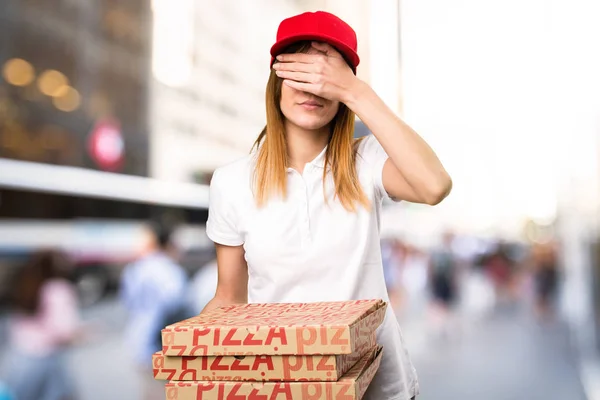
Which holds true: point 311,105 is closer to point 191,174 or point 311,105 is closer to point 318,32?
point 318,32

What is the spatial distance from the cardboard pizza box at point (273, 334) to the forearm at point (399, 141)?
274mm

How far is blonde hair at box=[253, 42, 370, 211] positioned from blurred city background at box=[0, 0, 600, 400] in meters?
3.16

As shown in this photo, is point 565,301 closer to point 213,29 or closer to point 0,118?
point 213,29

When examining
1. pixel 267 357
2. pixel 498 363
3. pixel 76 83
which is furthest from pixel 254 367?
pixel 76 83

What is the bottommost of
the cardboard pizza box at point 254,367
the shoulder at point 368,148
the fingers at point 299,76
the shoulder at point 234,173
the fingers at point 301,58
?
the cardboard pizza box at point 254,367

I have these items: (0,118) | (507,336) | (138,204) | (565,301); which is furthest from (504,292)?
(0,118)

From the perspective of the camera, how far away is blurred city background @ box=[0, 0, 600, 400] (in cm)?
554

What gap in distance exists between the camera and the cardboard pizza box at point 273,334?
94cm

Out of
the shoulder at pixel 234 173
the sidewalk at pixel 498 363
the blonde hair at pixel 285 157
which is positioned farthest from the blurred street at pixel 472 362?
the blonde hair at pixel 285 157

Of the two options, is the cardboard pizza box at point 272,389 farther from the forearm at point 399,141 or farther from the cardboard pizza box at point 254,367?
the forearm at point 399,141

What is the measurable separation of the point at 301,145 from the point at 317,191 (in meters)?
0.12

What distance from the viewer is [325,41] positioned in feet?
4.17

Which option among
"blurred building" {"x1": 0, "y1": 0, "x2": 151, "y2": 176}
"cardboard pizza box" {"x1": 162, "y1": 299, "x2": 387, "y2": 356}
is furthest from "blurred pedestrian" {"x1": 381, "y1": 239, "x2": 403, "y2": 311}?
"cardboard pizza box" {"x1": 162, "y1": 299, "x2": 387, "y2": 356}

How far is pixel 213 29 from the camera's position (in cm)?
1366
